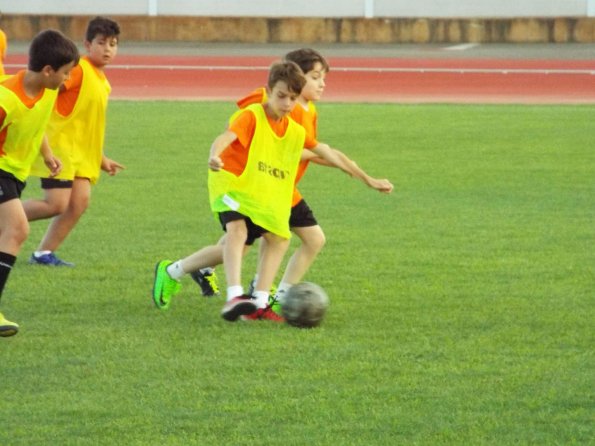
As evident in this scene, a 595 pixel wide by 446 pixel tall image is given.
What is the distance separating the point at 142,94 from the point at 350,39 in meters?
12.3

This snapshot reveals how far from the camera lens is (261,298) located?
7883 millimetres

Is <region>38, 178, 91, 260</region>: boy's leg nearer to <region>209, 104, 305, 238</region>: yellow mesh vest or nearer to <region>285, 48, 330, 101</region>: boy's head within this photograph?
<region>209, 104, 305, 238</region>: yellow mesh vest

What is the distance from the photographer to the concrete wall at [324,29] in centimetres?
3447

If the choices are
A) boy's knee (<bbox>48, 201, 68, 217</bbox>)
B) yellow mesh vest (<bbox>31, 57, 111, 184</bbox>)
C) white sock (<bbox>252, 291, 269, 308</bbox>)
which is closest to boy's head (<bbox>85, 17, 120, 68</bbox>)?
yellow mesh vest (<bbox>31, 57, 111, 184</bbox>)

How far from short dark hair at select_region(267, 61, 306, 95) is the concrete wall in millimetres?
27564

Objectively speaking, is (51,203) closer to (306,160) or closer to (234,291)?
(306,160)

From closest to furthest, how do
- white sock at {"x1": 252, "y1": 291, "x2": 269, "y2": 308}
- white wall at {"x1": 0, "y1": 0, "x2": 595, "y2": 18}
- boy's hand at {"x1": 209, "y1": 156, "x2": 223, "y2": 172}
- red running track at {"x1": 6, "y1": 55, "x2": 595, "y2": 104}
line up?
1. boy's hand at {"x1": 209, "y1": 156, "x2": 223, "y2": 172}
2. white sock at {"x1": 252, "y1": 291, "x2": 269, "y2": 308}
3. red running track at {"x1": 6, "y1": 55, "x2": 595, "y2": 104}
4. white wall at {"x1": 0, "y1": 0, "x2": 595, "y2": 18}

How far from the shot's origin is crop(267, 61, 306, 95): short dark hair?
24.7 feet

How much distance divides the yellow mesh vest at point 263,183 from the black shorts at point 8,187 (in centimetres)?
101

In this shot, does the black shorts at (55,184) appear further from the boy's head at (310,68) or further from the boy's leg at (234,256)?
the boy's head at (310,68)

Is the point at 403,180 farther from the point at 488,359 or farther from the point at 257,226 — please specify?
the point at 488,359

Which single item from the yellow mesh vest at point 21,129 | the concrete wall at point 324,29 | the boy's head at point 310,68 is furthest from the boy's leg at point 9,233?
the concrete wall at point 324,29

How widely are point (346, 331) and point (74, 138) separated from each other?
9.30 feet

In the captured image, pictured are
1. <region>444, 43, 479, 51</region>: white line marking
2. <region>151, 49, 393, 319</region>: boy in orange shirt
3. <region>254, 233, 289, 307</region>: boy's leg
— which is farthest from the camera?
<region>444, 43, 479, 51</region>: white line marking
